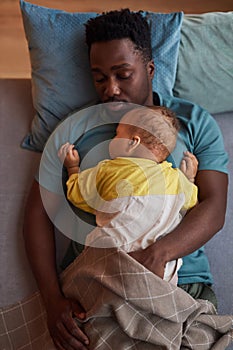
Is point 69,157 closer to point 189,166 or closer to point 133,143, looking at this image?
point 133,143

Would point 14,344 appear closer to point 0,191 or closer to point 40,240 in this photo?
point 40,240

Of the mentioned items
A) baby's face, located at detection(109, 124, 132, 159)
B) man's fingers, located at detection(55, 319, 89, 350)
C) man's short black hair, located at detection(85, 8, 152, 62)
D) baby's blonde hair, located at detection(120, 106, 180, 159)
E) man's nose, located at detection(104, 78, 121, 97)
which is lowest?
man's fingers, located at detection(55, 319, 89, 350)

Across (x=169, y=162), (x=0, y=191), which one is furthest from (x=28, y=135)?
(x=169, y=162)

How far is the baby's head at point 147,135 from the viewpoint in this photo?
131 cm

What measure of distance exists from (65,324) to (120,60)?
0.74 meters

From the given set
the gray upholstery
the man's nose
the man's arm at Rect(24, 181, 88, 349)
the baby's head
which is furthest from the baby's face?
the gray upholstery

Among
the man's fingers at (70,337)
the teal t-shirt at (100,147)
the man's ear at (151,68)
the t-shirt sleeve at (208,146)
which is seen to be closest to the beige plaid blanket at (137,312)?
the man's fingers at (70,337)

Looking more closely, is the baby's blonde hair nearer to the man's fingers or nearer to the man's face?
the man's face

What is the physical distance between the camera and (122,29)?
4.82 ft

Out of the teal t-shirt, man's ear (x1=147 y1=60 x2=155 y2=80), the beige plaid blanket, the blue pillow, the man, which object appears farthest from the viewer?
the blue pillow

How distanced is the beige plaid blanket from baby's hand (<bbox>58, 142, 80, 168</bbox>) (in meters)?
0.32

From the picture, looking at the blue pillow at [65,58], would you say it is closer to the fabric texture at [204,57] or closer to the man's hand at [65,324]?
the fabric texture at [204,57]

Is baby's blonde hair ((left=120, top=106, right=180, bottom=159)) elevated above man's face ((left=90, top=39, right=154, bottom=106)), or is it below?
below

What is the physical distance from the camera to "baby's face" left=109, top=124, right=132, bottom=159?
1.35m
